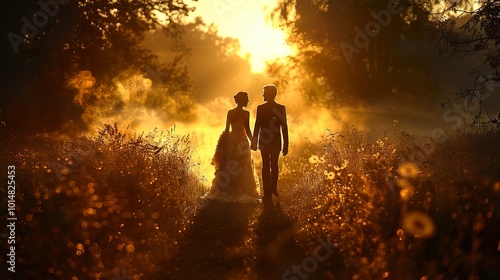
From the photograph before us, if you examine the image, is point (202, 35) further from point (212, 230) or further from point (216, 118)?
point (212, 230)

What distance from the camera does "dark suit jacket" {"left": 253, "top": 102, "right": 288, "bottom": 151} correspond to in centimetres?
1130

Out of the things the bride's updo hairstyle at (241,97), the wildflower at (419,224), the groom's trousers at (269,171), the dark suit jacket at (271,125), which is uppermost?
the bride's updo hairstyle at (241,97)

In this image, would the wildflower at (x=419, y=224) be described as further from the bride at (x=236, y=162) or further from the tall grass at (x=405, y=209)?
the bride at (x=236, y=162)

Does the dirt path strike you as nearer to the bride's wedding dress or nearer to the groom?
the groom

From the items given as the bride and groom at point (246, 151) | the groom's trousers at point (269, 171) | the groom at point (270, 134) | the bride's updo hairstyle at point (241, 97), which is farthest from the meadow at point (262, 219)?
the bride's updo hairstyle at point (241, 97)

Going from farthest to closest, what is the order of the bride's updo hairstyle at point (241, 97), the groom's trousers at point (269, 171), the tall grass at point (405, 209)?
the bride's updo hairstyle at point (241, 97)
the groom's trousers at point (269, 171)
the tall grass at point (405, 209)

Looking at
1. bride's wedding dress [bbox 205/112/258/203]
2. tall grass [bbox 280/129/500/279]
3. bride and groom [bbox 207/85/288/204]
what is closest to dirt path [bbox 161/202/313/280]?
tall grass [bbox 280/129/500/279]

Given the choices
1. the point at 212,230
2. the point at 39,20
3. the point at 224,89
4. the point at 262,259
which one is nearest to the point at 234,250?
the point at 262,259

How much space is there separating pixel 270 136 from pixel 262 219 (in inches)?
83.3

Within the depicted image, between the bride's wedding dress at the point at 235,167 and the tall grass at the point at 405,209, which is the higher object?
the bride's wedding dress at the point at 235,167

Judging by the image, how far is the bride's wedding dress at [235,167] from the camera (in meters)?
12.1

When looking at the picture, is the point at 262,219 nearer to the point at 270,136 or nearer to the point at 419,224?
the point at 270,136

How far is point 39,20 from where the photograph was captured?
1752cm

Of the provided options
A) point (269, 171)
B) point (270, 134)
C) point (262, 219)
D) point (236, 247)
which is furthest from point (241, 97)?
point (236, 247)
